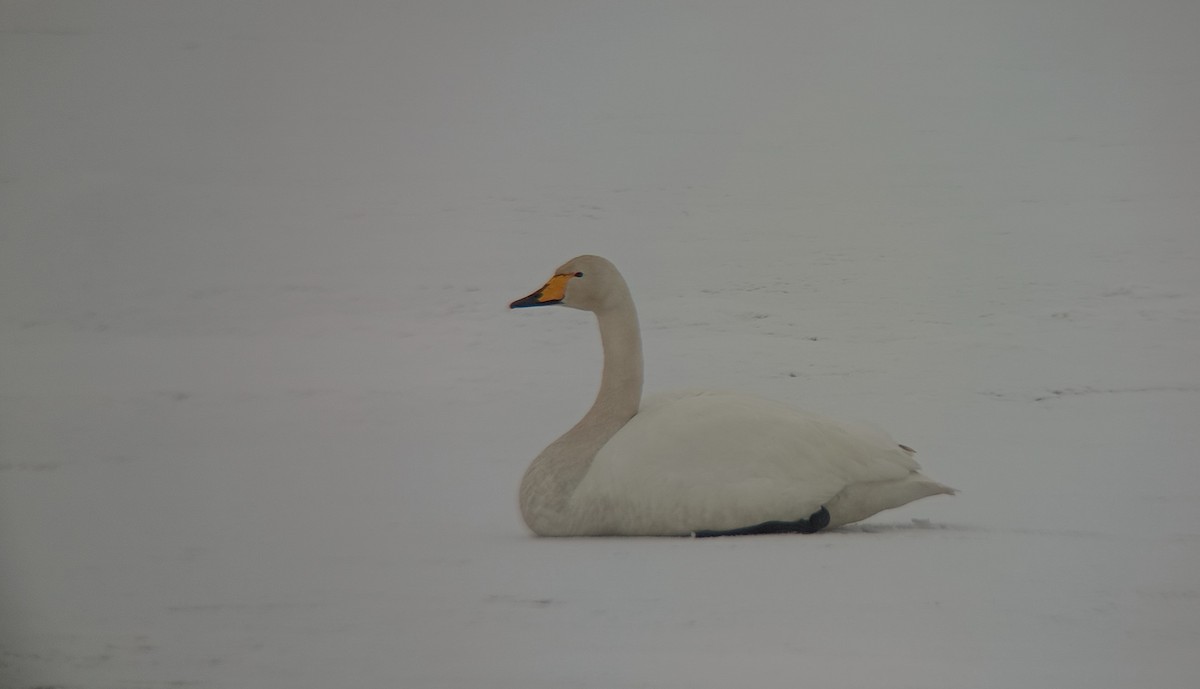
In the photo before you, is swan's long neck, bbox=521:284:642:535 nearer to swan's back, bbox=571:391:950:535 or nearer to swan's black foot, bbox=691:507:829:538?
swan's back, bbox=571:391:950:535

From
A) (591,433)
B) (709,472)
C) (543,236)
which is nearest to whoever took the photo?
(709,472)

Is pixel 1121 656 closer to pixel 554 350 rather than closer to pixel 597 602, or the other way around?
pixel 597 602

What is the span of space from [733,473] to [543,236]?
1117 millimetres

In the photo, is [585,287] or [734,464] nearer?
[734,464]

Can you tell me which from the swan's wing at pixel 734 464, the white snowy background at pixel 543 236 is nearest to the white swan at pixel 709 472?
the swan's wing at pixel 734 464

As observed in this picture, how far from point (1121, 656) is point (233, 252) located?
232 centimetres

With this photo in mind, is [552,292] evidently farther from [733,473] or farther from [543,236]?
[543,236]

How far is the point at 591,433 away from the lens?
120 inches

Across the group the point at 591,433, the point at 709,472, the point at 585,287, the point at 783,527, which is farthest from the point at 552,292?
the point at 783,527

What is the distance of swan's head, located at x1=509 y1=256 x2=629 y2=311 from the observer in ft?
10.1

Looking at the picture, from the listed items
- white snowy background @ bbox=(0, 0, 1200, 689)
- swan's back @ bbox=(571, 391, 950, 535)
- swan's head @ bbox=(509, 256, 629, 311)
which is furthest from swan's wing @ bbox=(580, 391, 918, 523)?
white snowy background @ bbox=(0, 0, 1200, 689)

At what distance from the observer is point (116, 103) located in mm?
3799

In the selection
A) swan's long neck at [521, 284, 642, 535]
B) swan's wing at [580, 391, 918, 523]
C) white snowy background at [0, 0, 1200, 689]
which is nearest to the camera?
swan's wing at [580, 391, 918, 523]

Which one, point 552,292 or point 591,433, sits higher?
point 552,292
